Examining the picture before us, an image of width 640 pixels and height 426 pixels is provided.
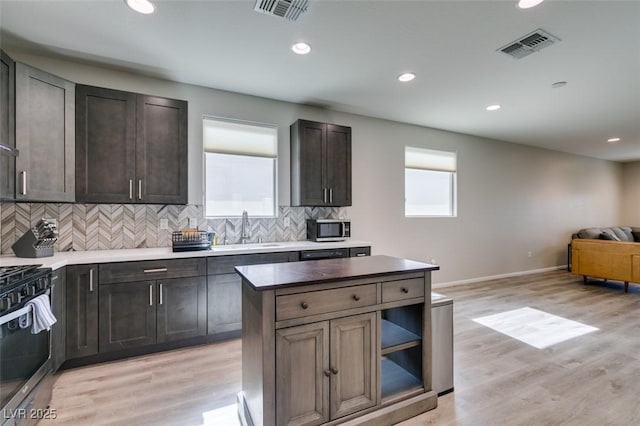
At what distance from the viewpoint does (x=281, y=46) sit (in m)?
2.65

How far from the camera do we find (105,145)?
9.32 feet

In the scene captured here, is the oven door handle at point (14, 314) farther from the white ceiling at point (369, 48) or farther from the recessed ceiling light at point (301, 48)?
the recessed ceiling light at point (301, 48)

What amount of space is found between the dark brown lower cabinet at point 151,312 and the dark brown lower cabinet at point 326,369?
1.68 metres

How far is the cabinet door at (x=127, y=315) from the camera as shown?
2594 millimetres

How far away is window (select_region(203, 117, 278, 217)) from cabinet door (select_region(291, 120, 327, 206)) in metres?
0.32

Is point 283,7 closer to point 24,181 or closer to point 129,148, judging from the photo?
point 129,148

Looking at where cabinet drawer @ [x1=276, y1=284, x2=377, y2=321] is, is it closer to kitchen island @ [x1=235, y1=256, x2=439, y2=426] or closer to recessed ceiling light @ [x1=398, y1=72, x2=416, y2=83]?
kitchen island @ [x1=235, y1=256, x2=439, y2=426]

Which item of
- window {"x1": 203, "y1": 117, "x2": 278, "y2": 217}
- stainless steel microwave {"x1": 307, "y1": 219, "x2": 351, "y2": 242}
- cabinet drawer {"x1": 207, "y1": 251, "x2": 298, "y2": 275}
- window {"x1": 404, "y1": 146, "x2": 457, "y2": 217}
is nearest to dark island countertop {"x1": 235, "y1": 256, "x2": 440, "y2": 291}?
cabinet drawer {"x1": 207, "y1": 251, "x2": 298, "y2": 275}

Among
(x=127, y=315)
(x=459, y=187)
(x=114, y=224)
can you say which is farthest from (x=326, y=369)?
(x=459, y=187)

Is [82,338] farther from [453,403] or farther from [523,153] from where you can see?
[523,153]

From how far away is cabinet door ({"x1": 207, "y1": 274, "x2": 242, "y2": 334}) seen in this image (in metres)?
2.99

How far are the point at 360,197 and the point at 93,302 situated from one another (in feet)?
11.1

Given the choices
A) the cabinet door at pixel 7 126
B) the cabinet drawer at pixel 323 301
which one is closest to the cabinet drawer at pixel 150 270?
the cabinet door at pixel 7 126

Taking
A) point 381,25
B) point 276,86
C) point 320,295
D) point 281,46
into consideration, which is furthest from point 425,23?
point 320,295
